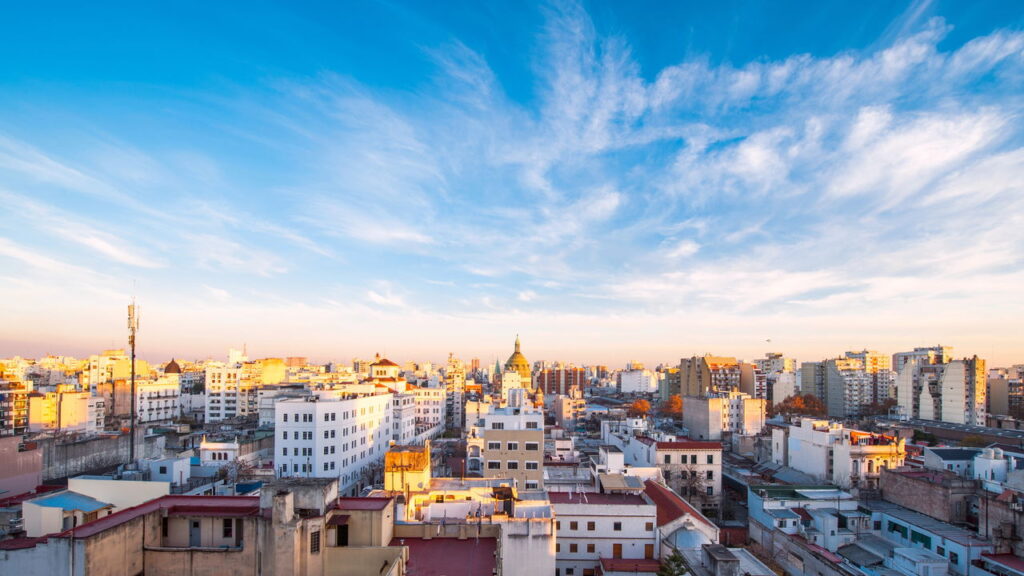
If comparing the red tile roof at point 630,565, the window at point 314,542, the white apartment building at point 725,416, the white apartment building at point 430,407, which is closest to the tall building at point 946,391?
the white apartment building at point 725,416

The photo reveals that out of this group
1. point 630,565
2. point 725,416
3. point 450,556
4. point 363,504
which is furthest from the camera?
point 725,416

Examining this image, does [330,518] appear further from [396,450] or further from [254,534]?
[396,450]

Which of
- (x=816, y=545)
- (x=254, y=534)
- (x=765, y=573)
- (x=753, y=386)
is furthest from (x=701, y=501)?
(x=753, y=386)

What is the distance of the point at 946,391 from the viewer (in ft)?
199

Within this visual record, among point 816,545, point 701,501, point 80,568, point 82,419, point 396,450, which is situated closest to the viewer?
point 80,568

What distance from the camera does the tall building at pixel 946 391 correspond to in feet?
191

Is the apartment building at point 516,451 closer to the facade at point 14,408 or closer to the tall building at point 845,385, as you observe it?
the facade at point 14,408

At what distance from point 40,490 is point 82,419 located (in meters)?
31.9

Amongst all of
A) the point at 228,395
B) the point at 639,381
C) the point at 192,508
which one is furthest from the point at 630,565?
the point at 639,381

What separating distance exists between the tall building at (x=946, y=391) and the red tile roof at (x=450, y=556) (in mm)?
63385

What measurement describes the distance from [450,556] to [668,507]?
12.6m

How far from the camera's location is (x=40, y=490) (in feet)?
83.1

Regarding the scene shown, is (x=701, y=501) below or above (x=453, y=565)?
below

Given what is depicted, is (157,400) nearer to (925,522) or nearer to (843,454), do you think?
(843,454)
